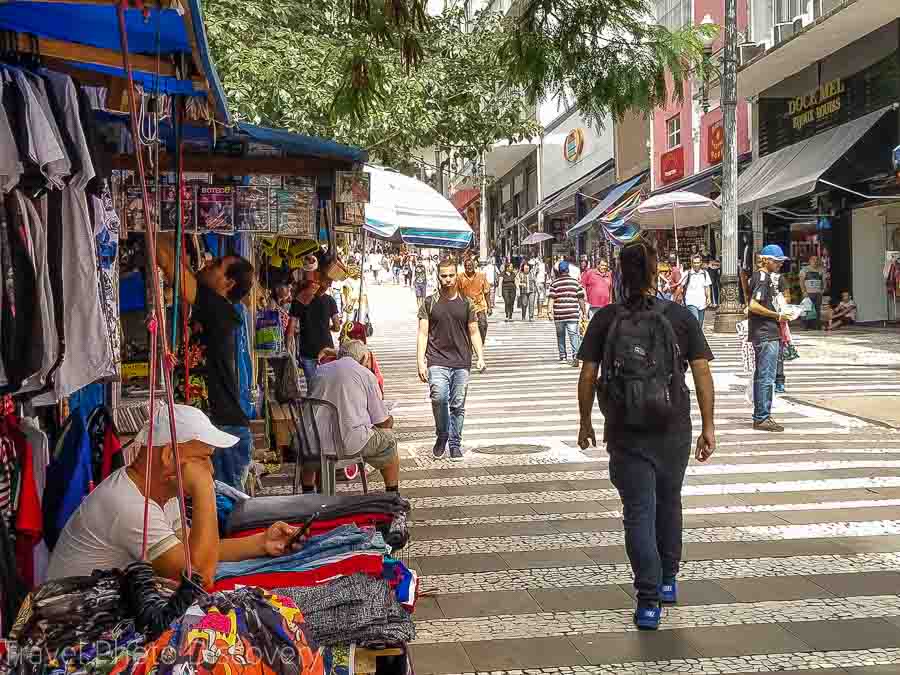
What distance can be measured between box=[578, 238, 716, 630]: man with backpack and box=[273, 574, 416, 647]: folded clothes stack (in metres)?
1.92

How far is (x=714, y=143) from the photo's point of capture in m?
28.9

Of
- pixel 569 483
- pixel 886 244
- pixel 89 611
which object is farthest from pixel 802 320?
pixel 89 611

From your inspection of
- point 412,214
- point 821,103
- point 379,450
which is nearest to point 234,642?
point 379,450

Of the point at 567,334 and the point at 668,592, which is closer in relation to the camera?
the point at 668,592

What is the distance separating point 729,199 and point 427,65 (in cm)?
1031

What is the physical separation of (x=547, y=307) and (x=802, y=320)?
10.1m

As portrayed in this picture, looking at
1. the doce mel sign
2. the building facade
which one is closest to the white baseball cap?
the building facade

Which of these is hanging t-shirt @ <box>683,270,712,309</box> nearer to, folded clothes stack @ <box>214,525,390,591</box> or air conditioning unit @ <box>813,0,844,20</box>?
air conditioning unit @ <box>813,0,844,20</box>

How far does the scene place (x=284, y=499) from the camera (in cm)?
485

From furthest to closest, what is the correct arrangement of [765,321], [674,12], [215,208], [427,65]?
[674,12]
[427,65]
[765,321]
[215,208]

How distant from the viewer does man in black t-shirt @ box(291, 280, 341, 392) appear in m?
11.6

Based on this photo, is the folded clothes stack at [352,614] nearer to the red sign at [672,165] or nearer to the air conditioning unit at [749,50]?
the air conditioning unit at [749,50]

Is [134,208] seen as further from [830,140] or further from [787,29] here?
[787,29]

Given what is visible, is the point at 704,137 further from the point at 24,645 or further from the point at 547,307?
the point at 24,645
